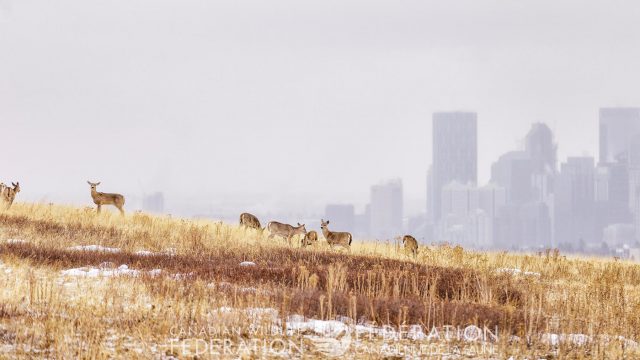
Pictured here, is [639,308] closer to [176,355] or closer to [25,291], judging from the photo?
[176,355]

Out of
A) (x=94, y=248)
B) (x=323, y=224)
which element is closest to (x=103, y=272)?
(x=94, y=248)

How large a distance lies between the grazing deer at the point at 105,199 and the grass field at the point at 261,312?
10014mm

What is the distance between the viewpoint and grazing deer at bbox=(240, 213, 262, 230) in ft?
93.2

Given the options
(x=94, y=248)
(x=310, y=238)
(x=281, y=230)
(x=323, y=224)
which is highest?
(x=323, y=224)

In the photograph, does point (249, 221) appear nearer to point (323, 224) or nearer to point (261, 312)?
point (323, 224)

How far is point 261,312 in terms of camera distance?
38.1 feet

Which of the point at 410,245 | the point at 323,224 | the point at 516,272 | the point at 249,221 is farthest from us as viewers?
the point at 249,221

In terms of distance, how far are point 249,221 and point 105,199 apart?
6.08m

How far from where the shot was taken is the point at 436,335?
36.6ft

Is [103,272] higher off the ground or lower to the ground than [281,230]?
lower

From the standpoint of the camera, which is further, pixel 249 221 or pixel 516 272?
pixel 249 221

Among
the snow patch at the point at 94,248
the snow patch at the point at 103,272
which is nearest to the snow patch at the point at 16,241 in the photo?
the snow patch at the point at 94,248

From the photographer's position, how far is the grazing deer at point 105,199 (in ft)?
99.7

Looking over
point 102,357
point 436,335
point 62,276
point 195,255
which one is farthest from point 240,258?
point 102,357
